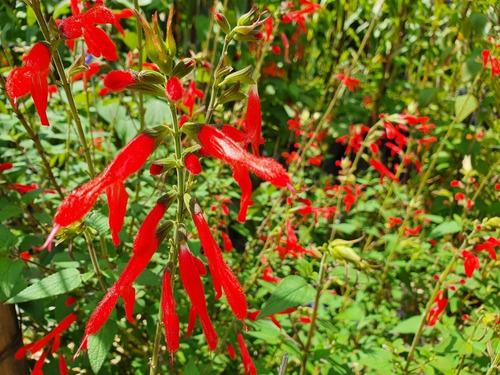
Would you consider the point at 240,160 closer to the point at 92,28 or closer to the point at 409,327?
the point at 92,28

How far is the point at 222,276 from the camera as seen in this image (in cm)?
61

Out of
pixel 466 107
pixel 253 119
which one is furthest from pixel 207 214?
pixel 466 107

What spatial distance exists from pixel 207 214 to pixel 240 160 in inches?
47.4

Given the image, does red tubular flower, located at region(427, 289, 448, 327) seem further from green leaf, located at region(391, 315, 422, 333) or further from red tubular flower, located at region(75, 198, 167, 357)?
red tubular flower, located at region(75, 198, 167, 357)

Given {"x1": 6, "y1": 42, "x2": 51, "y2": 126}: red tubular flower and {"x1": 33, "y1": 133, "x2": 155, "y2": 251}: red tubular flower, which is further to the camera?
{"x1": 6, "y1": 42, "x2": 51, "y2": 126}: red tubular flower

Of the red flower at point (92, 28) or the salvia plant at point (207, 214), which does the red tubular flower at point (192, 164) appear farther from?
the red flower at point (92, 28)

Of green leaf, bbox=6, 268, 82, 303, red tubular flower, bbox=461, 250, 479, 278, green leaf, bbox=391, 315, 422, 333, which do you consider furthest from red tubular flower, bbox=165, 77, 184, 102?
green leaf, bbox=391, 315, 422, 333

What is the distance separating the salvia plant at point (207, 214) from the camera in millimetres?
632

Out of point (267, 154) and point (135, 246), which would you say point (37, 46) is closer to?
point (135, 246)

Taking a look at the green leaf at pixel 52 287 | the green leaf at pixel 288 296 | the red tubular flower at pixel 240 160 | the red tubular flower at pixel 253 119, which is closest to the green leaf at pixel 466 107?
the green leaf at pixel 288 296

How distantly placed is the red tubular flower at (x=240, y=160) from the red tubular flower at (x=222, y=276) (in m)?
0.08

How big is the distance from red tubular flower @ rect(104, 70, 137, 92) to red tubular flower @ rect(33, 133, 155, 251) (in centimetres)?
9

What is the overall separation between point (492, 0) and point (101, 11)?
66.9 inches

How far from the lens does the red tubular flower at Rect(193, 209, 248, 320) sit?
590 millimetres
